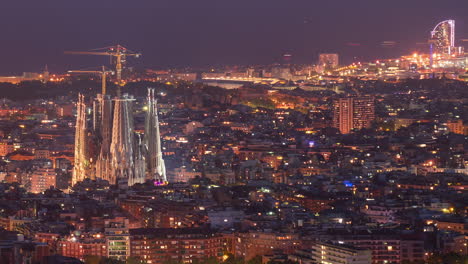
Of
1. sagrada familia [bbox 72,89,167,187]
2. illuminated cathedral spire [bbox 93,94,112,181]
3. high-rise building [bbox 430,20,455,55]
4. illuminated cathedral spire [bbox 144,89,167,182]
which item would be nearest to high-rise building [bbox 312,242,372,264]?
sagrada familia [bbox 72,89,167,187]

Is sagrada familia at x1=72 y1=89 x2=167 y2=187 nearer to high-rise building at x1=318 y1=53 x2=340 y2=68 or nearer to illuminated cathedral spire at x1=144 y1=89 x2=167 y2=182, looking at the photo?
illuminated cathedral spire at x1=144 y1=89 x2=167 y2=182

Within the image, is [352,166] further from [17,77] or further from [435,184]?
[17,77]

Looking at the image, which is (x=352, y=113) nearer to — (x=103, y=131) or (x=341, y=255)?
(x=103, y=131)

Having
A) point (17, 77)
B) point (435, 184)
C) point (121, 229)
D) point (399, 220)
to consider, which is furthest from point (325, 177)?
point (17, 77)

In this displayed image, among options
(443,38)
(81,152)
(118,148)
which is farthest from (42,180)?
(443,38)

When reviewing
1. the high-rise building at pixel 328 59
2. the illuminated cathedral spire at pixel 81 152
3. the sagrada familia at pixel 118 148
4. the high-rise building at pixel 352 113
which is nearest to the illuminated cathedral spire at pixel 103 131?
the sagrada familia at pixel 118 148

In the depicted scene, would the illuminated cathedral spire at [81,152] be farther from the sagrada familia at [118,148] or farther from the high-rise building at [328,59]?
the high-rise building at [328,59]
